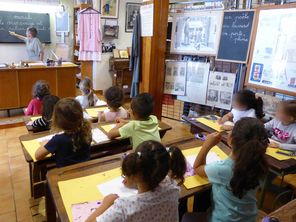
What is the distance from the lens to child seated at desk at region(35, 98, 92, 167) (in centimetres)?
153

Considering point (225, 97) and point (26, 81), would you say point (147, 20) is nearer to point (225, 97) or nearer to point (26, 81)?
point (225, 97)

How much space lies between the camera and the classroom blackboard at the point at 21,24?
595cm

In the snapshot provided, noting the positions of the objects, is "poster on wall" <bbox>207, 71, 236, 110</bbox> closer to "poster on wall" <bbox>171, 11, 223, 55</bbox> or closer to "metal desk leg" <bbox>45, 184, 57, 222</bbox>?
"poster on wall" <bbox>171, 11, 223, 55</bbox>

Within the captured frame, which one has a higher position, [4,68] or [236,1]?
[236,1]

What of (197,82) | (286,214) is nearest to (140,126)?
(286,214)

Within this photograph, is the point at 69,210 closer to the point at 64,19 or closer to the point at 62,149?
the point at 62,149

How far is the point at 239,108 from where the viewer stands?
2.51 m

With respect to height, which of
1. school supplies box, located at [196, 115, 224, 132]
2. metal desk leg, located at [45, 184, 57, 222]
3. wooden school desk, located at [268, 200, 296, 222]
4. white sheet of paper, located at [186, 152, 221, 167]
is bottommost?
metal desk leg, located at [45, 184, 57, 222]

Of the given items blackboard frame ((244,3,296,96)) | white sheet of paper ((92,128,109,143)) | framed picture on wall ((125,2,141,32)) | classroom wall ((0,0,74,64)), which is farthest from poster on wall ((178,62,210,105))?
classroom wall ((0,0,74,64))

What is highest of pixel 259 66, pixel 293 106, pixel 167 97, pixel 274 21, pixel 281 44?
pixel 274 21

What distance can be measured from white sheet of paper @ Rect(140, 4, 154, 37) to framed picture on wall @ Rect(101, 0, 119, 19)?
2444 millimetres

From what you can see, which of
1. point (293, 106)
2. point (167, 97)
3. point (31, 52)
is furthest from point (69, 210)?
point (31, 52)

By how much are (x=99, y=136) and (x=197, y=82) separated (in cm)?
191

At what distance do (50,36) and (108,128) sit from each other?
17.7ft
